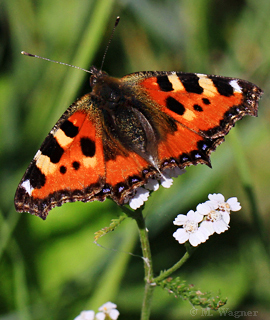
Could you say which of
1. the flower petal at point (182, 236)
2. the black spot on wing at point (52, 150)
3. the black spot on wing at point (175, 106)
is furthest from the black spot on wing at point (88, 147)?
the flower petal at point (182, 236)

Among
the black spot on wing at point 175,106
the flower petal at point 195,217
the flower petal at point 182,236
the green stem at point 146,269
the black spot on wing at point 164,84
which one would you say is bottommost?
the green stem at point 146,269

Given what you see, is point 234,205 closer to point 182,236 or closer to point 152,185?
point 182,236

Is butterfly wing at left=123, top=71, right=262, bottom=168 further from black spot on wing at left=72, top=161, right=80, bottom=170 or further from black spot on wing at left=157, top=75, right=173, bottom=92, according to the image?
black spot on wing at left=72, top=161, right=80, bottom=170

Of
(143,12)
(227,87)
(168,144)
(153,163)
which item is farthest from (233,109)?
(143,12)

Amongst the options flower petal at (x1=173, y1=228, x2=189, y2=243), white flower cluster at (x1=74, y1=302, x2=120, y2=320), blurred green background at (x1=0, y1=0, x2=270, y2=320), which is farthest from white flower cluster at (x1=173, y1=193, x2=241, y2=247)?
white flower cluster at (x1=74, y1=302, x2=120, y2=320)

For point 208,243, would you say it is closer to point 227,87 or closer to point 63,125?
point 227,87

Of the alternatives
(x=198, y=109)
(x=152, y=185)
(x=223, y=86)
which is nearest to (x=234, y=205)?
(x=152, y=185)

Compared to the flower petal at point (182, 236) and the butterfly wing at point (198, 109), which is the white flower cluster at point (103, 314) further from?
the butterfly wing at point (198, 109)
